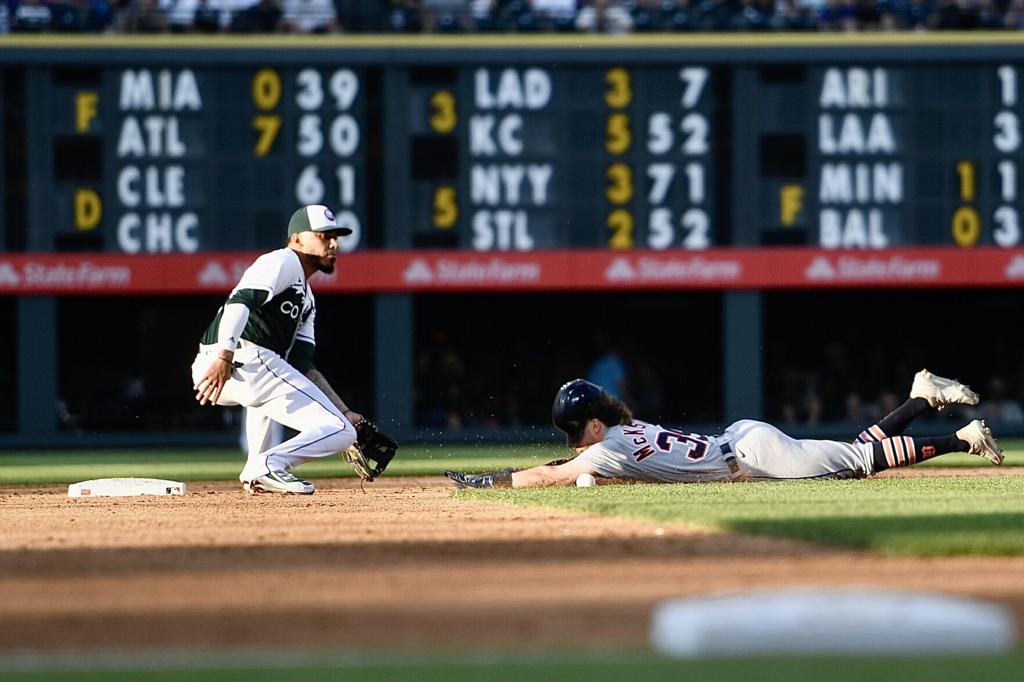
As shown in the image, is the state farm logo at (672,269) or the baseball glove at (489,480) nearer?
the baseball glove at (489,480)

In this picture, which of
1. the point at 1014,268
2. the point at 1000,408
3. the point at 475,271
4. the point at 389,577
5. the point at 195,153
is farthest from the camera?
the point at 1000,408

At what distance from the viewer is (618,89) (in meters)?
24.9

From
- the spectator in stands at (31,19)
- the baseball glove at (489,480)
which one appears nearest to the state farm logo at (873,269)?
the spectator in stands at (31,19)

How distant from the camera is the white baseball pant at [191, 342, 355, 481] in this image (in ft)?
34.7

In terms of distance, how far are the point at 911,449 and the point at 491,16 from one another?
52.3ft

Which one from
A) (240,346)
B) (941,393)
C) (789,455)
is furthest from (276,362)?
(941,393)

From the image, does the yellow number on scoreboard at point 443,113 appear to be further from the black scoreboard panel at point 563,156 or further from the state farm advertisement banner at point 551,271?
the state farm advertisement banner at point 551,271

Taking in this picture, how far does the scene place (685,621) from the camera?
446 cm

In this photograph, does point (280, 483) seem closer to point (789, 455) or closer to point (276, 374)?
point (276, 374)

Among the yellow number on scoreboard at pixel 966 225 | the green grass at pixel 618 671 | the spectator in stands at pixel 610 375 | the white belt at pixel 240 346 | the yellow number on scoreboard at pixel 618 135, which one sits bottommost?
the spectator in stands at pixel 610 375

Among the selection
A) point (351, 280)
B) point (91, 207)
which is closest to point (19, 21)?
point (91, 207)

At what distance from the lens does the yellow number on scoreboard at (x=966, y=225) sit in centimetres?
2509

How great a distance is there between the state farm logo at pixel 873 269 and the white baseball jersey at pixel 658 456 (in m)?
14.7

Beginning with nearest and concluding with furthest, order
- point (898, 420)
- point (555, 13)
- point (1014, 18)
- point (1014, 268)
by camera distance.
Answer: point (898, 420)
point (1014, 268)
point (555, 13)
point (1014, 18)
